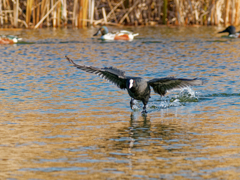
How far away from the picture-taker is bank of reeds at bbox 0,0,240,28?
27352 mm

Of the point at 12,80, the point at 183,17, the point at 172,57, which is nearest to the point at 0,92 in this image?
the point at 12,80

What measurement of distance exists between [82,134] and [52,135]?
465mm

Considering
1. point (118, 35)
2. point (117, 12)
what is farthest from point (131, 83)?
point (117, 12)

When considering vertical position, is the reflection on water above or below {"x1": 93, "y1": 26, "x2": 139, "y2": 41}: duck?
below

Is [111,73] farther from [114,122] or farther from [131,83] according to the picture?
[114,122]

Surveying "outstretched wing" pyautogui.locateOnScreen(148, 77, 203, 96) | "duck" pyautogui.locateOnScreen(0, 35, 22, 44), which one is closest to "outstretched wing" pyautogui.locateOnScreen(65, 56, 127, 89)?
"outstretched wing" pyautogui.locateOnScreen(148, 77, 203, 96)

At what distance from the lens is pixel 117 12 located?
30156 mm

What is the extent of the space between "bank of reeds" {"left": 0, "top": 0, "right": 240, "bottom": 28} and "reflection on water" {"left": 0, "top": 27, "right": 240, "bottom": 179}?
28.9 feet

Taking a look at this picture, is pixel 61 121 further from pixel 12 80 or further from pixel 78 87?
pixel 12 80

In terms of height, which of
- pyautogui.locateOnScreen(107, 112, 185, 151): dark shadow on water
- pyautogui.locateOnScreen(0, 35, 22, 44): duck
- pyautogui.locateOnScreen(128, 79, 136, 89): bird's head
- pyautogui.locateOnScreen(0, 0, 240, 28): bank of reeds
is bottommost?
pyautogui.locateOnScreen(107, 112, 185, 151): dark shadow on water

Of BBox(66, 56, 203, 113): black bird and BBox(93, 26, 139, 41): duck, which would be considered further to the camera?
BBox(93, 26, 139, 41): duck

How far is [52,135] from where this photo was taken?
26.5ft

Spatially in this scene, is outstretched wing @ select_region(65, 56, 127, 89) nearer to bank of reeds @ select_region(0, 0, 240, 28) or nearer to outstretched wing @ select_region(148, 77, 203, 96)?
outstretched wing @ select_region(148, 77, 203, 96)

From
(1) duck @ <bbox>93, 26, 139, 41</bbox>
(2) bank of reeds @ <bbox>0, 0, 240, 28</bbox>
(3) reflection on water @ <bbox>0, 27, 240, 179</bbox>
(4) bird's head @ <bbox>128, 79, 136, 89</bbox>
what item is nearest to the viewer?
(3) reflection on water @ <bbox>0, 27, 240, 179</bbox>
